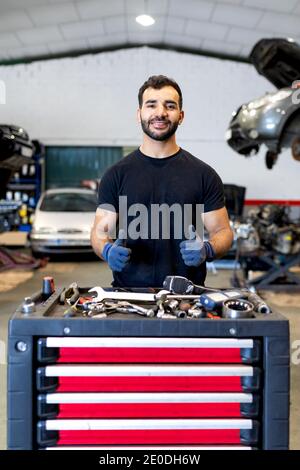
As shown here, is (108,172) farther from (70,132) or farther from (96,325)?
(70,132)

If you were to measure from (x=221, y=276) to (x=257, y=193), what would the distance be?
3686 mm

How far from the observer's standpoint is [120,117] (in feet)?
30.7

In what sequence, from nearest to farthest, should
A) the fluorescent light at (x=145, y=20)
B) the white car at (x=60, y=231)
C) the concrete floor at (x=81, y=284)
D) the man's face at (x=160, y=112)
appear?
the man's face at (x=160, y=112) → the concrete floor at (x=81, y=284) → the white car at (x=60, y=231) → the fluorescent light at (x=145, y=20)

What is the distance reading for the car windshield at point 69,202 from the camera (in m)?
7.39

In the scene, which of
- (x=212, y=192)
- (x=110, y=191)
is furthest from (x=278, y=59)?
(x=110, y=191)

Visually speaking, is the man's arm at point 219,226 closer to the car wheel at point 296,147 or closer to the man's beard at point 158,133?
the man's beard at point 158,133

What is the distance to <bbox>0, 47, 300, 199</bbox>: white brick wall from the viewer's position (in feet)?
30.5

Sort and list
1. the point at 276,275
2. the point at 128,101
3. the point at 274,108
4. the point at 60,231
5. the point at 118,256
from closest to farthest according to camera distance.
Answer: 1. the point at 118,256
2. the point at 274,108
3. the point at 276,275
4. the point at 60,231
5. the point at 128,101

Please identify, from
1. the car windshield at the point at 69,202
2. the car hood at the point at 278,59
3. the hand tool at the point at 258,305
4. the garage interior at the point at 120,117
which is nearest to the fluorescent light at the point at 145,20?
the garage interior at the point at 120,117

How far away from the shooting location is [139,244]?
176 cm

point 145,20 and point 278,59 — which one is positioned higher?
point 145,20

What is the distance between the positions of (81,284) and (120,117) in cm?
486

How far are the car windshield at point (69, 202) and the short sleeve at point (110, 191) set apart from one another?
5.64m

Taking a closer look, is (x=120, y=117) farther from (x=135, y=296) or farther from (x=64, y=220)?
(x=135, y=296)
